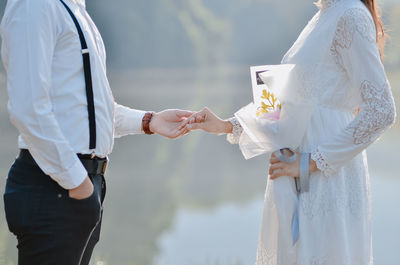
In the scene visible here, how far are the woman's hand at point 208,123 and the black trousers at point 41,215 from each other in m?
0.60

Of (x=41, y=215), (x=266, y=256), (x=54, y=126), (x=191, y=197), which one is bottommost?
(x=191, y=197)

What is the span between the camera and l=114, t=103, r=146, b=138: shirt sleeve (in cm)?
201

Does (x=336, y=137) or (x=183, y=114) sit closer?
(x=336, y=137)

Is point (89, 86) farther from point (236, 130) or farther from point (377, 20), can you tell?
point (377, 20)

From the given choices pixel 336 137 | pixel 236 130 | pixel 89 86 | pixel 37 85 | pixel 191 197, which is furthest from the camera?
pixel 191 197

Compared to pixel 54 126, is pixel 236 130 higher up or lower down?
lower down

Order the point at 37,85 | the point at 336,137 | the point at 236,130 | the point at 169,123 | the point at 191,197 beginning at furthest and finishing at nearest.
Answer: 1. the point at 191,197
2. the point at 169,123
3. the point at 236,130
4. the point at 336,137
5. the point at 37,85

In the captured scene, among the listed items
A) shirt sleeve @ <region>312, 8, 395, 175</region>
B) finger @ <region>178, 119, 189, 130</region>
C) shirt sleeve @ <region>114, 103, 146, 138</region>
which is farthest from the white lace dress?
shirt sleeve @ <region>114, 103, 146, 138</region>

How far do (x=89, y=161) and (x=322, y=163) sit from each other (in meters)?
0.61

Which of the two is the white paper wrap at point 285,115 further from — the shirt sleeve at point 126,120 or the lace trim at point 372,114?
the shirt sleeve at point 126,120

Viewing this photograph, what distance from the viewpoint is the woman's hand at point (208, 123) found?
1.97 metres

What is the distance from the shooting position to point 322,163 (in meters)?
1.61

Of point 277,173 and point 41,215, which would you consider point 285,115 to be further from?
point 41,215

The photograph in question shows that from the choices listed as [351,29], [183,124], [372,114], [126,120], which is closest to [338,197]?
[372,114]
